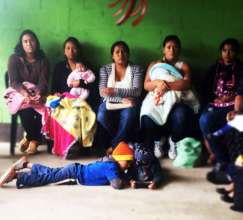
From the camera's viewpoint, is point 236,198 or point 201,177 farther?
point 201,177

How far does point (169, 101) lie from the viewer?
→ 3.01 m

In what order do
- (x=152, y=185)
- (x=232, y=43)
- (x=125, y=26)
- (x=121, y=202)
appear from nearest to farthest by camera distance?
1. (x=121, y=202)
2. (x=152, y=185)
3. (x=232, y=43)
4. (x=125, y=26)

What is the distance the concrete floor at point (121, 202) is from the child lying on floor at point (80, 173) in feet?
0.15

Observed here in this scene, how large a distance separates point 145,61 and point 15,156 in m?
1.21

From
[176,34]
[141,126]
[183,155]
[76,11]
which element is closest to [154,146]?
[141,126]

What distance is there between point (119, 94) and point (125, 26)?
553 millimetres

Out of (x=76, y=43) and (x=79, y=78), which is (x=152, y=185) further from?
(x=76, y=43)

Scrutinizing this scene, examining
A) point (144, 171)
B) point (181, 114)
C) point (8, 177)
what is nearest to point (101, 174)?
point (144, 171)

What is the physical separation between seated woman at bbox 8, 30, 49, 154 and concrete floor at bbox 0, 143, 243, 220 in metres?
0.72

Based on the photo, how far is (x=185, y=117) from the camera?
2979mm

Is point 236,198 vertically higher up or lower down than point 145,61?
lower down

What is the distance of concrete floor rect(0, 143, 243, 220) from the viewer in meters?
2.12

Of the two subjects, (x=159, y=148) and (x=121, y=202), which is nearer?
(x=121, y=202)

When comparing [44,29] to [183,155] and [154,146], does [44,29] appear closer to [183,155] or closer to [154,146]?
[154,146]
